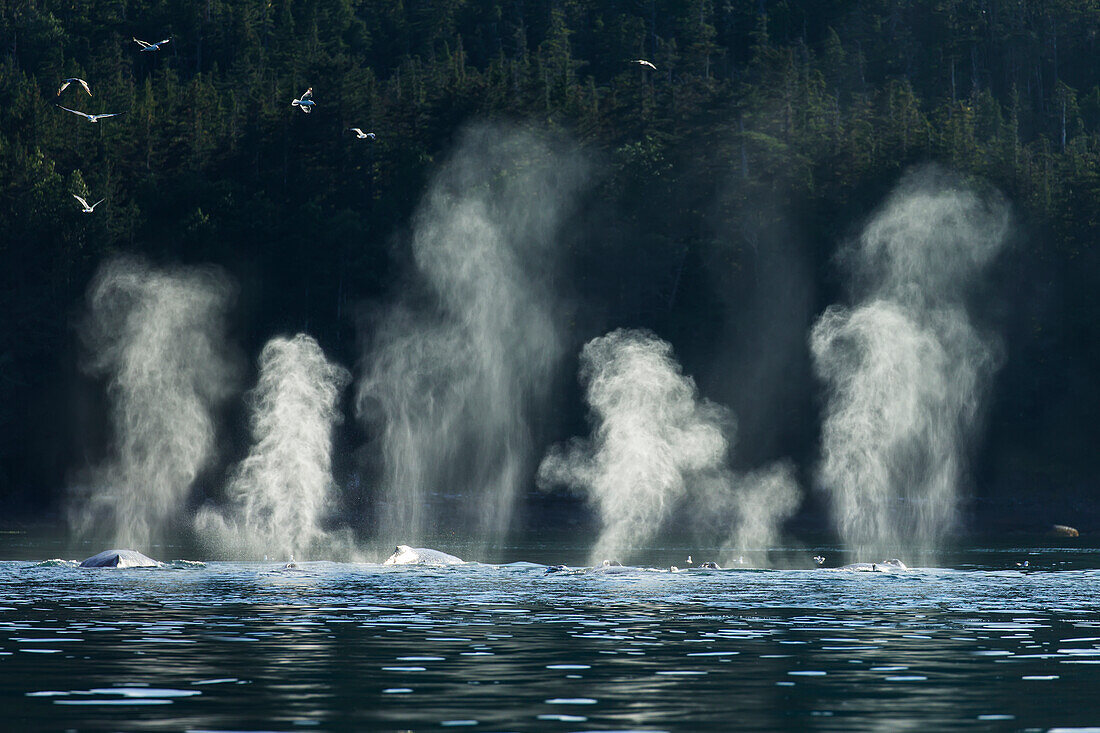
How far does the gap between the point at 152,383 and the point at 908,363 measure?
63.1 meters

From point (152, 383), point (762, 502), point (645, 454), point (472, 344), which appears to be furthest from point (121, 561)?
point (762, 502)

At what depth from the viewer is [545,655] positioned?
107 ft

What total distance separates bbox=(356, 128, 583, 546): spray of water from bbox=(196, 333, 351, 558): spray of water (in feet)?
16.4

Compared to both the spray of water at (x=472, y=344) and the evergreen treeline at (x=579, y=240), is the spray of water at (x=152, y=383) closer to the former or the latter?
the evergreen treeline at (x=579, y=240)

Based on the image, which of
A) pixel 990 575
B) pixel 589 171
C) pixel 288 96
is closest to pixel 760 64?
pixel 589 171

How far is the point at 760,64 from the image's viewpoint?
17838 cm

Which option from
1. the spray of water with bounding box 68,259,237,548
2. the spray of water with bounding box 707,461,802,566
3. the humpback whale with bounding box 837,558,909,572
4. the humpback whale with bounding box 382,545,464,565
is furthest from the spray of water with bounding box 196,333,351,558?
the spray of water with bounding box 707,461,802,566

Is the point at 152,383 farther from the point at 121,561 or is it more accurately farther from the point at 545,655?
the point at 545,655

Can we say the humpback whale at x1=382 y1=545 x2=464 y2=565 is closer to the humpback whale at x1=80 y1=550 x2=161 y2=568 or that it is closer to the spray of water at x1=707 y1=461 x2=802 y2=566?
the humpback whale at x1=80 y1=550 x2=161 y2=568

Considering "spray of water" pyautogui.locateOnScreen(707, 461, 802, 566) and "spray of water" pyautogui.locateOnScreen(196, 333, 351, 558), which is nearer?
"spray of water" pyautogui.locateOnScreen(196, 333, 351, 558)

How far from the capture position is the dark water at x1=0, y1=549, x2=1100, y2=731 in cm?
2378

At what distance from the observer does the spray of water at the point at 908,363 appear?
116 metres

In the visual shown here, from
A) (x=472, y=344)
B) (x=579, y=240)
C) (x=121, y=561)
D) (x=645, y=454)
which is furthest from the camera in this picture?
(x=579, y=240)

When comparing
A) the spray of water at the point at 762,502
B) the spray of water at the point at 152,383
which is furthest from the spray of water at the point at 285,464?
the spray of water at the point at 762,502
